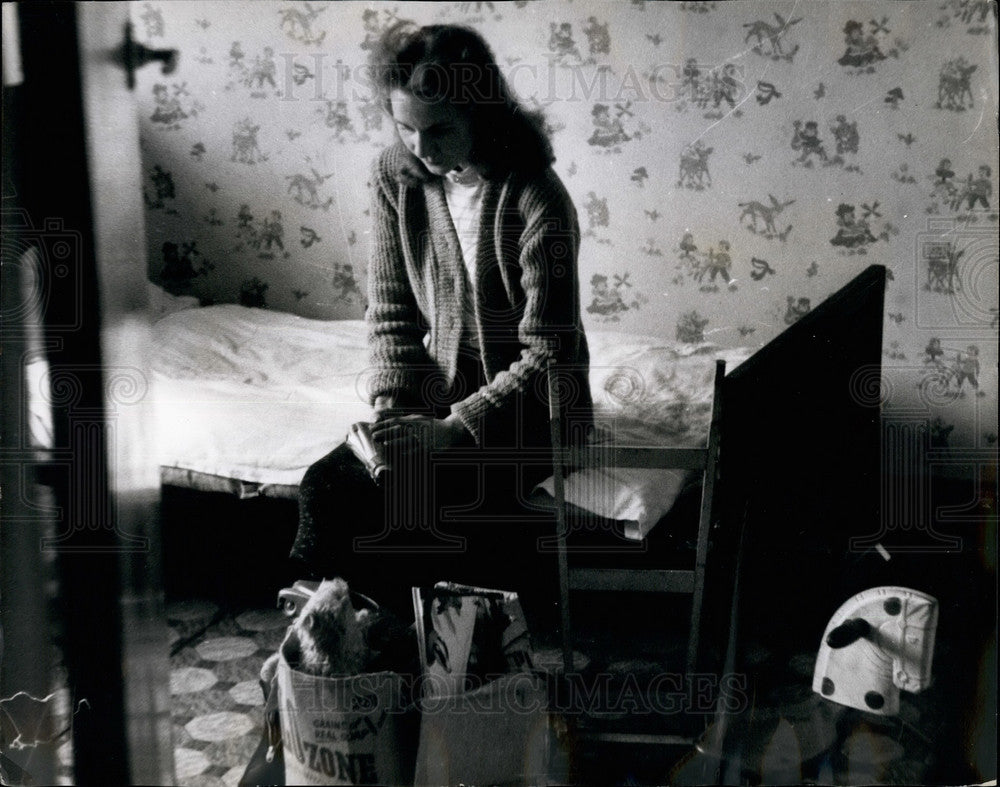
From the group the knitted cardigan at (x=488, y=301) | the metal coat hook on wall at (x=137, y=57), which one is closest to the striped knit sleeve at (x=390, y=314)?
the knitted cardigan at (x=488, y=301)

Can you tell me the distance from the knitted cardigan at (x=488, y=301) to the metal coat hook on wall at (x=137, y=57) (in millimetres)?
272

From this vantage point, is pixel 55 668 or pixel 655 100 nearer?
pixel 655 100

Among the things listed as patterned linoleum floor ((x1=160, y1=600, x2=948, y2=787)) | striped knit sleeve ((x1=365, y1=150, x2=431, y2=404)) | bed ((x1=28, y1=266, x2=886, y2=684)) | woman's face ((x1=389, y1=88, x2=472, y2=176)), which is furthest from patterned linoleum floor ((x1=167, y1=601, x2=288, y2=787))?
woman's face ((x1=389, y1=88, x2=472, y2=176))

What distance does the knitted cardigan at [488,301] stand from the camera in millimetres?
1188

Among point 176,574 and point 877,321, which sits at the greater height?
point 877,321

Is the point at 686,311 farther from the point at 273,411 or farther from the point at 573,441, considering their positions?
the point at 273,411

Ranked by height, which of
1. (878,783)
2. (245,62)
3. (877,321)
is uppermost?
(245,62)

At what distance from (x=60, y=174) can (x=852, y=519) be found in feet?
3.54

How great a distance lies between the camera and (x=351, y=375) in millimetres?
1233

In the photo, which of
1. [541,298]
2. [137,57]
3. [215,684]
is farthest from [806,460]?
[137,57]

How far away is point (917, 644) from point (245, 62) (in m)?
1.11

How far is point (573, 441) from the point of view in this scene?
1.23 metres

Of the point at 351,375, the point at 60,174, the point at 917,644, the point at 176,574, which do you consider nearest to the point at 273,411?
the point at 351,375

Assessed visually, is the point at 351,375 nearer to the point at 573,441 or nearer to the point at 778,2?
the point at 573,441
